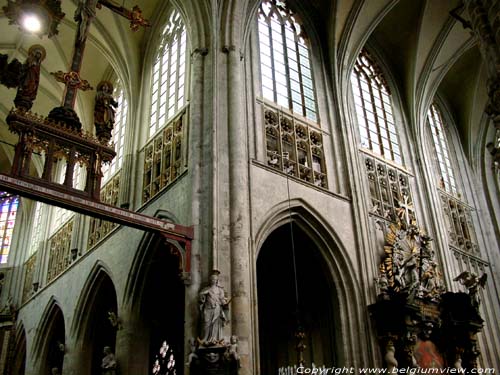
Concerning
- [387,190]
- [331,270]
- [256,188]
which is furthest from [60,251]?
[387,190]

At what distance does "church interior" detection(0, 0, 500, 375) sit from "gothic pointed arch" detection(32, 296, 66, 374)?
0.06m

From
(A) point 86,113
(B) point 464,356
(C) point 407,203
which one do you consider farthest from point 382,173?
(A) point 86,113

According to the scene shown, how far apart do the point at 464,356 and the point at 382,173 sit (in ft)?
16.5

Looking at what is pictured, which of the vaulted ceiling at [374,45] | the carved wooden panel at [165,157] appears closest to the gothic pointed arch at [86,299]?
the carved wooden panel at [165,157]

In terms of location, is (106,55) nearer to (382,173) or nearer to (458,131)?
(382,173)

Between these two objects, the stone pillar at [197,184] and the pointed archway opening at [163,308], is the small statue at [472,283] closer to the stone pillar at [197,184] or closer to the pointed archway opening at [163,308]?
the pointed archway opening at [163,308]

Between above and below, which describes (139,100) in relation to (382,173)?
above

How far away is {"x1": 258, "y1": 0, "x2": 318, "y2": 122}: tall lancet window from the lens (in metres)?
14.1

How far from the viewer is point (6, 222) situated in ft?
77.7

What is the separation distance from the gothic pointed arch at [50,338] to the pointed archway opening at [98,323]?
6.69 ft

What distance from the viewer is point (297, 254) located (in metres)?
13.6

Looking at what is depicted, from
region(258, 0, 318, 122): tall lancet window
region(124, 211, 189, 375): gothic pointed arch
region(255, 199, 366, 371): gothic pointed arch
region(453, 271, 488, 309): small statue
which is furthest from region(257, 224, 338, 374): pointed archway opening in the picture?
region(453, 271, 488, 309): small statue

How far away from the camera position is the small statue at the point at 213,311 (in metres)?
8.91

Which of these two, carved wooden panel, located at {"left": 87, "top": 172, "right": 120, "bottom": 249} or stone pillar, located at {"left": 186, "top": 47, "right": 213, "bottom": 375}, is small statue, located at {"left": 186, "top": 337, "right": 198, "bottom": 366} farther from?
carved wooden panel, located at {"left": 87, "top": 172, "right": 120, "bottom": 249}
